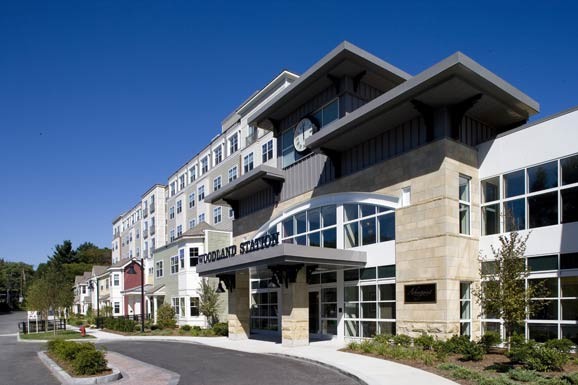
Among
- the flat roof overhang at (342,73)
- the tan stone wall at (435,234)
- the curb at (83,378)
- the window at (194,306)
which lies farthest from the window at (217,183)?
the curb at (83,378)

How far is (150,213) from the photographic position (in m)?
68.1

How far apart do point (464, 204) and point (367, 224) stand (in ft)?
14.5

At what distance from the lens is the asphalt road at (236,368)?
1333 centimetres

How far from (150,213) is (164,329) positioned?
33354 mm

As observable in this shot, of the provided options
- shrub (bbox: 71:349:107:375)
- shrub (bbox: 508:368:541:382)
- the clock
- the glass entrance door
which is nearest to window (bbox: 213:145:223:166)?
the clock

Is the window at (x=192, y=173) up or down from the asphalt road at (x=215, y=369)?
up

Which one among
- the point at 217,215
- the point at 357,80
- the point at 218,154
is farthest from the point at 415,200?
the point at 218,154

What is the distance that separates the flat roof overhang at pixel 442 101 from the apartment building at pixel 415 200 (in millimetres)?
64

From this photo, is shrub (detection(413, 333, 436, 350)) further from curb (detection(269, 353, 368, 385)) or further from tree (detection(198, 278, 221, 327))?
tree (detection(198, 278, 221, 327))

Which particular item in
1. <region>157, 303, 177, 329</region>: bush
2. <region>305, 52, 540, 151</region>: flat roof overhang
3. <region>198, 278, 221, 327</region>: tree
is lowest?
<region>157, 303, 177, 329</region>: bush

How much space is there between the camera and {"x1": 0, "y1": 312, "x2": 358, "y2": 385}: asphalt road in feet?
44.1

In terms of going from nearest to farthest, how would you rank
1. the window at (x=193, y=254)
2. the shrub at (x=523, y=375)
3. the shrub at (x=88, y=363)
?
the shrub at (x=523, y=375) < the shrub at (x=88, y=363) < the window at (x=193, y=254)

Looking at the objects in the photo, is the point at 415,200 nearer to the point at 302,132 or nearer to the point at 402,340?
the point at 402,340

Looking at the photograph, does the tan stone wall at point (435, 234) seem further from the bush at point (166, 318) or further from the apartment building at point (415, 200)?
the bush at point (166, 318)
